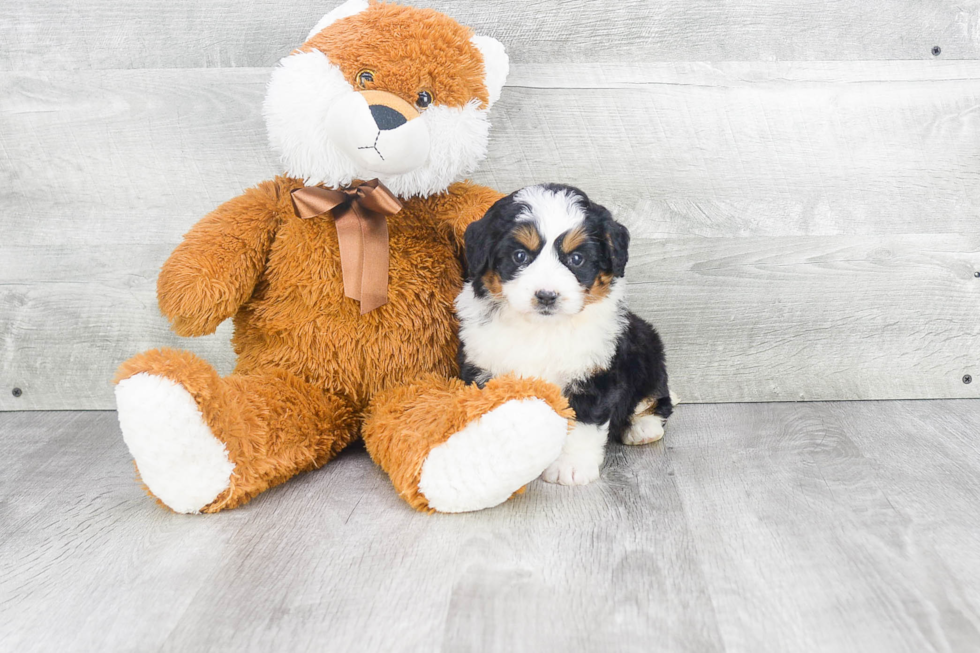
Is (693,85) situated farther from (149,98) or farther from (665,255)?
(149,98)

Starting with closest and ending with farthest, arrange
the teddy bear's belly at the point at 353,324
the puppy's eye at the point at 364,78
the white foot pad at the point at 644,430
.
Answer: the puppy's eye at the point at 364,78
the teddy bear's belly at the point at 353,324
the white foot pad at the point at 644,430

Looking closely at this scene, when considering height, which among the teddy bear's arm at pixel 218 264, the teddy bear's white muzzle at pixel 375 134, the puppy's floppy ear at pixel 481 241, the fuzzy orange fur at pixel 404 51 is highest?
the fuzzy orange fur at pixel 404 51

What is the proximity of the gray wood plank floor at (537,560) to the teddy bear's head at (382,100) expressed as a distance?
66cm

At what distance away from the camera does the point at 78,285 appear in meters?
2.26

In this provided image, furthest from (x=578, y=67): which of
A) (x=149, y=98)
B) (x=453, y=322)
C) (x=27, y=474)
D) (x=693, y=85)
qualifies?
(x=27, y=474)

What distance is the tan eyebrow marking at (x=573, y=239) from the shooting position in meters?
1.54

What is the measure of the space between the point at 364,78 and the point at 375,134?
6.2 inches

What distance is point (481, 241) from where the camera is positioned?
1597mm

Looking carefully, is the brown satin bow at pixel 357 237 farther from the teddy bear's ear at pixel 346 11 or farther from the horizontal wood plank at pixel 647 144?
the horizontal wood plank at pixel 647 144

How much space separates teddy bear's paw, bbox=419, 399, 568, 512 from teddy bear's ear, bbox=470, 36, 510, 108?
0.73 meters

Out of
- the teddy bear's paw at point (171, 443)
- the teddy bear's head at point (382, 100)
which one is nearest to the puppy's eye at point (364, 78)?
the teddy bear's head at point (382, 100)

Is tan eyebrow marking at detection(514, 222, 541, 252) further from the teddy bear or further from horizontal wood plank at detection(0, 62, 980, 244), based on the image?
horizontal wood plank at detection(0, 62, 980, 244)

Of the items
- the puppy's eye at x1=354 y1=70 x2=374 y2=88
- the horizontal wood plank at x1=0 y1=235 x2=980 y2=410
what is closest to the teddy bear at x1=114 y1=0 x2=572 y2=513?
the puppy's eye at x1=354 y1=70 x2=374 y2=88

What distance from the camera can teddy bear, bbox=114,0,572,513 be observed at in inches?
57.9
